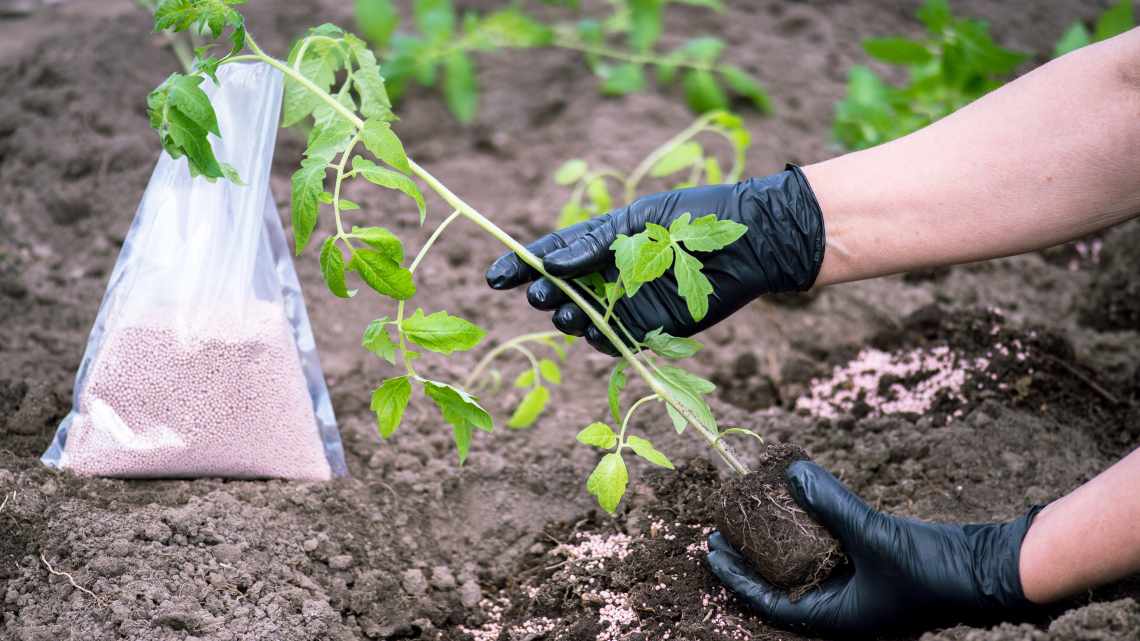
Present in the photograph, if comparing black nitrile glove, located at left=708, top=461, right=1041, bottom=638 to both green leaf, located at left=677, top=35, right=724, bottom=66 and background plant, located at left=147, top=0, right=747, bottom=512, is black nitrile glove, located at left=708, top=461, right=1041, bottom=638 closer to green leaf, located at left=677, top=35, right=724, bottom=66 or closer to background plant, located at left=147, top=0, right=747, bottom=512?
background plant, located at left=147, top=0, right=747, bottom=512

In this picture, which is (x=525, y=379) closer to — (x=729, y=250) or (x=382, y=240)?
(x=729, y=250)

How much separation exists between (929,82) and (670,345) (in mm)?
1881

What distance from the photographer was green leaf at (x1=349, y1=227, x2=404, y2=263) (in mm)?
1724

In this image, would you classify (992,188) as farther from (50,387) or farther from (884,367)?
(50,387)

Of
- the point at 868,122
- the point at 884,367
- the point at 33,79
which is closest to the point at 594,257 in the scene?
the point at 884,367

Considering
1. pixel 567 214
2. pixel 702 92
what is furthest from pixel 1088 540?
pixel 702 92

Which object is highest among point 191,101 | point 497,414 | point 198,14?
point 198,14

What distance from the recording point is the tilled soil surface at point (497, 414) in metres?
1.83

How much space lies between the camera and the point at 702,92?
3605 millimetres

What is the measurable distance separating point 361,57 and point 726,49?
248 cm

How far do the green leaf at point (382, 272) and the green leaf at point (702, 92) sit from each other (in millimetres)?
2092

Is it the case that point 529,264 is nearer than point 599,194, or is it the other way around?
point 529,264

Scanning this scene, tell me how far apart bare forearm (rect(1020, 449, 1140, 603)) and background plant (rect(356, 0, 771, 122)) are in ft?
7.07

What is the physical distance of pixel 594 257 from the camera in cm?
193
